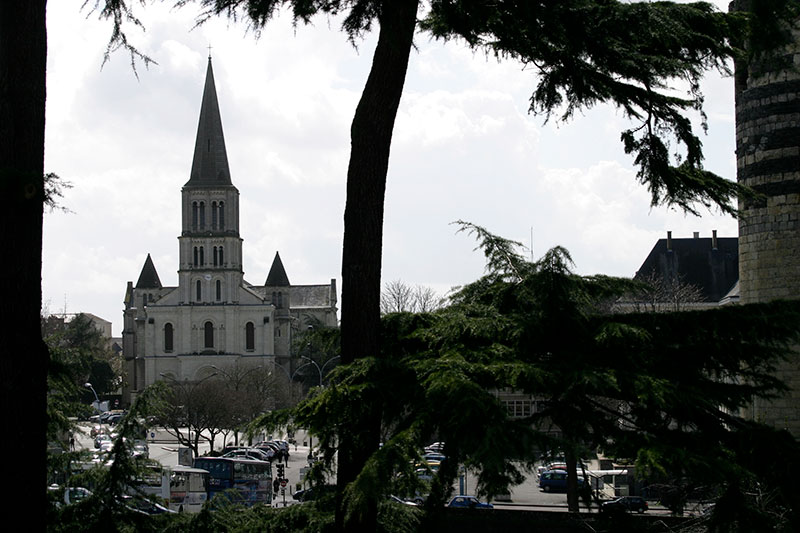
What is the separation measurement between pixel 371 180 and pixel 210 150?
90.7m

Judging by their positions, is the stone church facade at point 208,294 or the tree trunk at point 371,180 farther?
the stone church facade at point 208,294

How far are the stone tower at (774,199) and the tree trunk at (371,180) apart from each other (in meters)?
7.37

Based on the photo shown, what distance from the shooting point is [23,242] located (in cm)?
680

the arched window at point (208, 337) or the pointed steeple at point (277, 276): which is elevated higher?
the pointed steeple at point (277, 276)

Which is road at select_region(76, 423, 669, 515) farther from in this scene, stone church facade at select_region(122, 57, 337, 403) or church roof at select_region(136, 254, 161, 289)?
church roof at select_region(136, 254, 161, 289)

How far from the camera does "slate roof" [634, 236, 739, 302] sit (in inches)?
2098

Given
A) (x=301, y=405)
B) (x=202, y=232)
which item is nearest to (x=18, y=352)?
(x=301, y=405)

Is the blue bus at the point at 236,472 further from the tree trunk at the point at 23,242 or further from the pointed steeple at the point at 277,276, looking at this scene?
the pointed steeple at the point at 277,276

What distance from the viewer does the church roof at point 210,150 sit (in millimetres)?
94875

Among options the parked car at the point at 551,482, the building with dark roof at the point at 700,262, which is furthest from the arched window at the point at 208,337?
the parked car at the point at 551,482

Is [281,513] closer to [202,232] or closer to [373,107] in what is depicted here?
[373,107]

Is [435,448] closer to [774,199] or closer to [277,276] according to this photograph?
[774,199]

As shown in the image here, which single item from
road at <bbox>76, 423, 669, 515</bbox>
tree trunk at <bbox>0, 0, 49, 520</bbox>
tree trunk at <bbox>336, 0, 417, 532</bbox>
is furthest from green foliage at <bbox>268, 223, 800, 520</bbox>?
tree trunk at <bbox>0, 0, 49, 520</bbox>

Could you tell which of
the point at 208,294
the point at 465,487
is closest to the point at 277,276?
the point at 208,294
